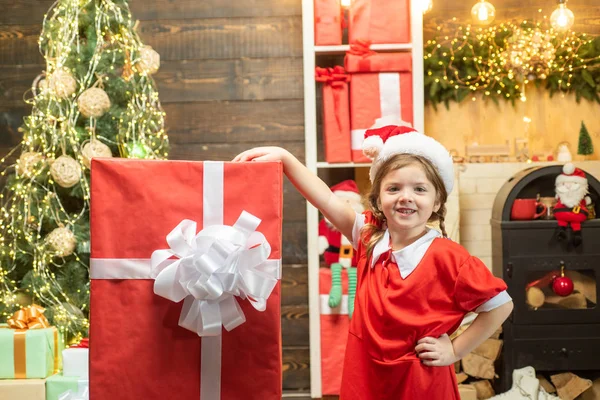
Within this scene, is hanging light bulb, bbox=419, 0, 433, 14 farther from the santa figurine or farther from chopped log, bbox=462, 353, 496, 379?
chopped log, bbox=462, 353, 496, 379

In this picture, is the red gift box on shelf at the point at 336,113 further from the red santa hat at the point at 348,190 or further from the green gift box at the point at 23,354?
the green gift box at the point at 23,354

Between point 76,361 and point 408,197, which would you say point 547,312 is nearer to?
point 408,197

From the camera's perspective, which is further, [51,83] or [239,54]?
[239,54]

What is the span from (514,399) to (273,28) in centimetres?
214

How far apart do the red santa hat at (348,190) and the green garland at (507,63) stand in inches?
24.9

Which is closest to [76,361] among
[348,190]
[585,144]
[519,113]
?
[348,190]

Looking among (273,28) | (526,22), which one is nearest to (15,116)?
(273,28)

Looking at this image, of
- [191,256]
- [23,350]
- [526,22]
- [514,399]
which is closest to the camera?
[191,256]

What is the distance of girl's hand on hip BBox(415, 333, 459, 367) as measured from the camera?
136cm

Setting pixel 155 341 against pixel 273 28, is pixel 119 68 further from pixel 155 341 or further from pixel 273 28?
pixel 155 341

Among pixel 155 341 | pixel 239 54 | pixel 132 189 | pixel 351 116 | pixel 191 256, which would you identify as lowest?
pixel 155 341

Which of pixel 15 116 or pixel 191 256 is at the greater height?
pixel 15 116

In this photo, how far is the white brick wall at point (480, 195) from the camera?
10.9 feet

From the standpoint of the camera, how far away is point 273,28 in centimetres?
346
